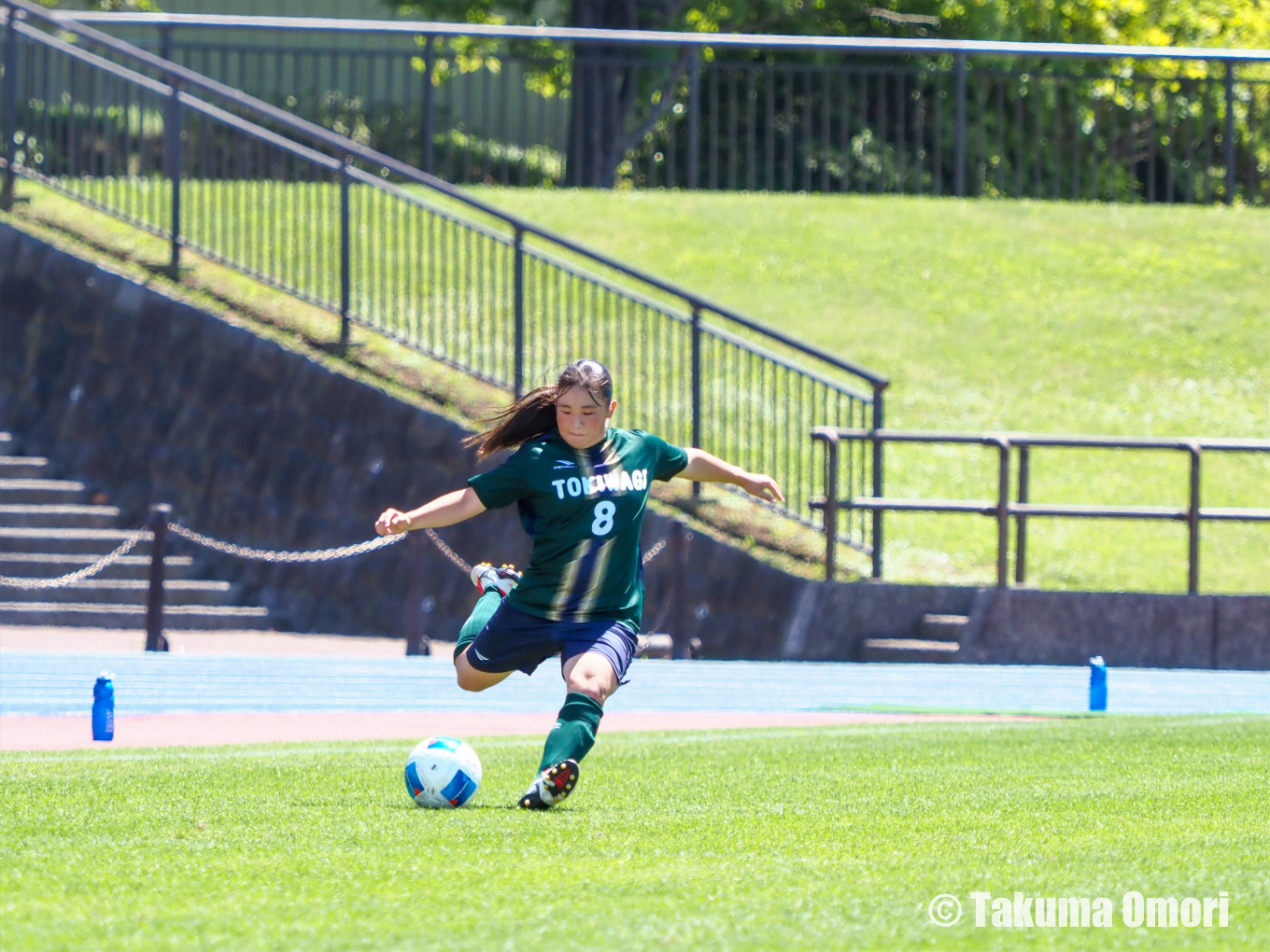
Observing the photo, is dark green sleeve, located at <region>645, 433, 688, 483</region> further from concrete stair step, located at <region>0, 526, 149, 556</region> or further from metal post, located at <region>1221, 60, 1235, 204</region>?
metal post, located at <region>1221, 60, 1235, 204</region>

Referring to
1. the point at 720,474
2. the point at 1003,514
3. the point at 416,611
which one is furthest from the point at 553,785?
A: the point at 1003,514

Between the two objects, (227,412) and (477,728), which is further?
(227,412)

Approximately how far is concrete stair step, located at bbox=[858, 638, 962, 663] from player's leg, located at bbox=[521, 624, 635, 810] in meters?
8.03

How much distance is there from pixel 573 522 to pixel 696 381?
355 inches

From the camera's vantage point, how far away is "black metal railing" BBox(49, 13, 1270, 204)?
21.6 metres

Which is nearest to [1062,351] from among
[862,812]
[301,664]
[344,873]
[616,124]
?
[616,124]

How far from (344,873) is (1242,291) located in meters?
17.2

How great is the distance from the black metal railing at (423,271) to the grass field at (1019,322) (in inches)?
13.7

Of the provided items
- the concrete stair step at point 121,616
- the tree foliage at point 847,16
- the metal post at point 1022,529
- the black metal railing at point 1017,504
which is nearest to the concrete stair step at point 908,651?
the black metal railing at point 1017,504

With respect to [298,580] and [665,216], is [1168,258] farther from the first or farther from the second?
[298,580]

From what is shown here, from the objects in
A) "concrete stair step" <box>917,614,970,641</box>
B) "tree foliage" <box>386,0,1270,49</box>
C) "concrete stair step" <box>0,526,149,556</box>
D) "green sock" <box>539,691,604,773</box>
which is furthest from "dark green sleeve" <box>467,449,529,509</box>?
"tree foliage" <box>386,0,1270,49</box>

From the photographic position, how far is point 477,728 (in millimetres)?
10852

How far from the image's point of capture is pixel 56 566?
1546 cm

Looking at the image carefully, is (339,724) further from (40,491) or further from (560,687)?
(40,491)
